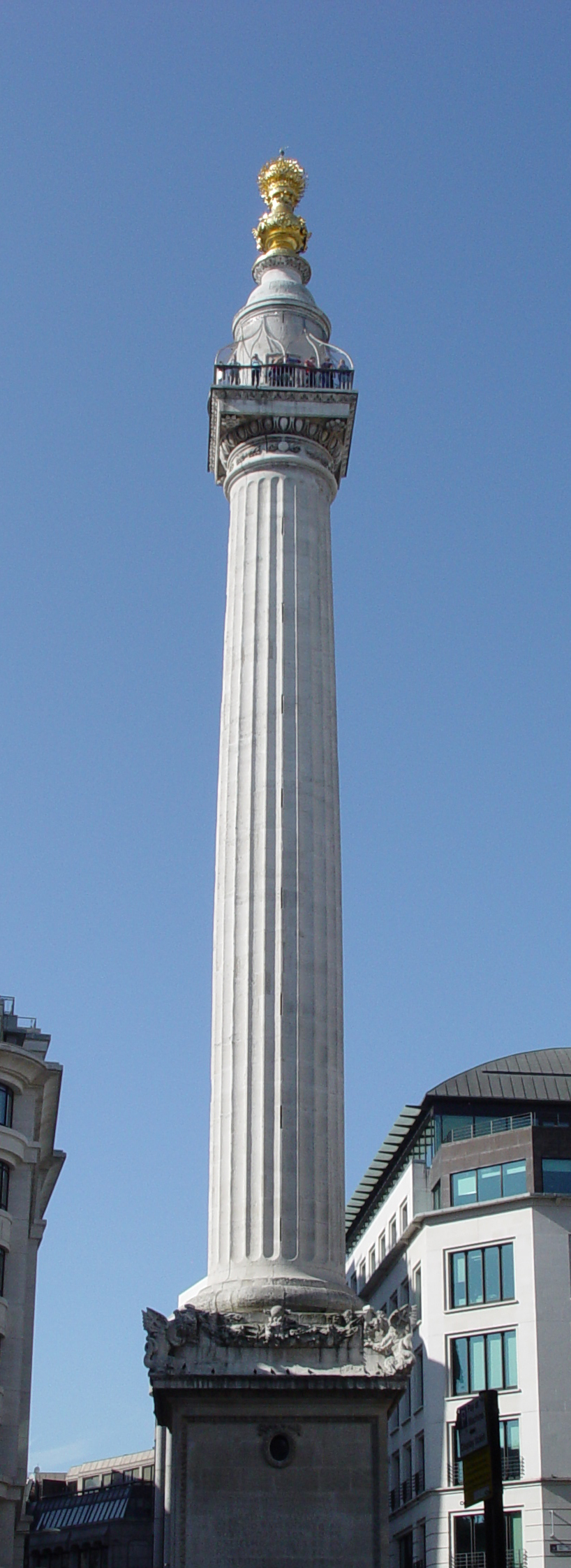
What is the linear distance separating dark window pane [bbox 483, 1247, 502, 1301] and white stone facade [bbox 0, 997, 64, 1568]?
1742 centimetres

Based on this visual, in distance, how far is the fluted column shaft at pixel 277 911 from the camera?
42688 millimetres

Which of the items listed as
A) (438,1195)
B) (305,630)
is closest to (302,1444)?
(305,630)

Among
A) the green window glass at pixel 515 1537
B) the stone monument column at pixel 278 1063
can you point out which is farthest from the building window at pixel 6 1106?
the green window glass at pixel 515 1537

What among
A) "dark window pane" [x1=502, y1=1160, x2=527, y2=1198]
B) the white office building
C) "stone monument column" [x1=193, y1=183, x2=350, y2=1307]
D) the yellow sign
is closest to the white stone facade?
the white office building

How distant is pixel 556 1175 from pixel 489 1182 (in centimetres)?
292

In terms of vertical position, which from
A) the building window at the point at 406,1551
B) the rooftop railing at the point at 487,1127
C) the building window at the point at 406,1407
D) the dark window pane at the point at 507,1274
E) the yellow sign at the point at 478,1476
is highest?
the rooftop railing at the point at 487,1127

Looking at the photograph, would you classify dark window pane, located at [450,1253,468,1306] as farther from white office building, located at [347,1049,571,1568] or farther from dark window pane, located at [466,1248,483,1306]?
dark window pane, located at [466,1248,483,1306]

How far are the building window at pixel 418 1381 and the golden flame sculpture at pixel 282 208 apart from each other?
42.4 metres

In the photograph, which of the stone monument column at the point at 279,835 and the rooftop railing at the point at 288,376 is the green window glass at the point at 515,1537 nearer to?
the stone monument column at the point at 279,835

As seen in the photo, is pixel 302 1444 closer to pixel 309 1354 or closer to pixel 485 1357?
pixel 309 1354

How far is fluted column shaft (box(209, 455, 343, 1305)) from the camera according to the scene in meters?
42.7

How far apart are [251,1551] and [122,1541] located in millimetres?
27554

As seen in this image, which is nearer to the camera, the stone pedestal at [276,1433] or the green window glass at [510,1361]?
the stone pedestal at [276,1433]

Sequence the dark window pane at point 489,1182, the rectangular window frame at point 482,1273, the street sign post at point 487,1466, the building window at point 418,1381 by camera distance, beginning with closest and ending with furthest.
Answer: the street sign post at point 487,1466
the rectangular window frame at point 482,1273
the dark window pane at point 489,1182
the building window at point 418,1381
